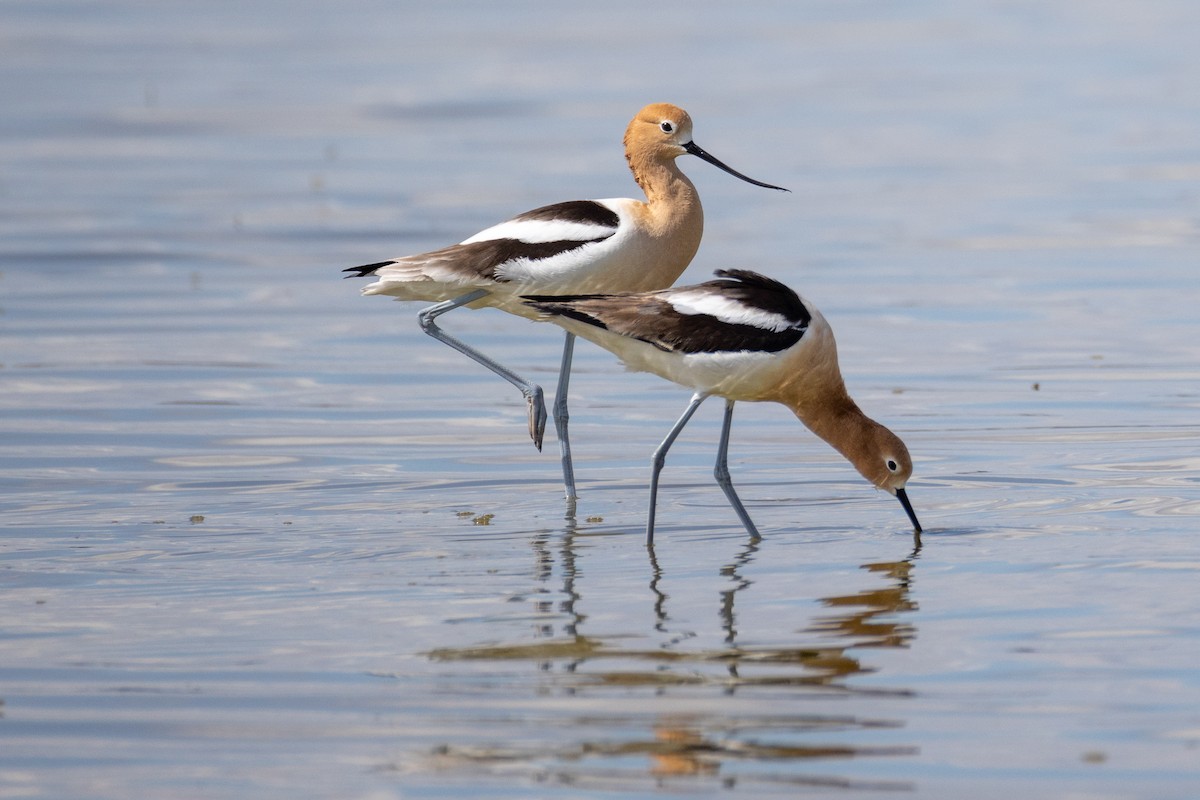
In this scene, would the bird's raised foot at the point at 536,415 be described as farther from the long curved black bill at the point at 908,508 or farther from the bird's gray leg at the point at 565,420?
the long curved black bill at the point at 908,508

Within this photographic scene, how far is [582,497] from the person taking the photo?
28.8 feet

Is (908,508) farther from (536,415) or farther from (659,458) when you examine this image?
(536,415)

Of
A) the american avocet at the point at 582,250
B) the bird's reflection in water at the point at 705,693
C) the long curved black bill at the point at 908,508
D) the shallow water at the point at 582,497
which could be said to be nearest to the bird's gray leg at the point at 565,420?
the american avocet at the point at 582,250

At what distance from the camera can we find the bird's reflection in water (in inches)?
207

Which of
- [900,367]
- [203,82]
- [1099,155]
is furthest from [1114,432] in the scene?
[203,82]

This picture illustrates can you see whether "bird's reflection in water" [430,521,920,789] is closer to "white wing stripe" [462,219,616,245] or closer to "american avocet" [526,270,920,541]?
"american avocet" [526,270,920,541]

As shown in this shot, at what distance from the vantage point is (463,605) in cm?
686

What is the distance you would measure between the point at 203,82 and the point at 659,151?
1964 centimetres

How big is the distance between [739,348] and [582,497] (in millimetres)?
1397

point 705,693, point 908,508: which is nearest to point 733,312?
point 908,508

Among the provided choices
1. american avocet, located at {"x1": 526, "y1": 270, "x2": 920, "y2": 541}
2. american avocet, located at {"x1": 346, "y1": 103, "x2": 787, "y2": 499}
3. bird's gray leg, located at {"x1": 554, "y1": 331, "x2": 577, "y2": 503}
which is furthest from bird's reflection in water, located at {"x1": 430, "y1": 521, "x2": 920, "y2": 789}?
american avocet, located at {"x1": 346, "y1": 103, "x2": 787, "y2": 499}

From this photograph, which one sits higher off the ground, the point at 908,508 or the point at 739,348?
the point at 739,348

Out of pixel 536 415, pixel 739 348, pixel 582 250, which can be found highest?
pixel 582 250

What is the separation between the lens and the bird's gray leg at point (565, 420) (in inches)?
344
